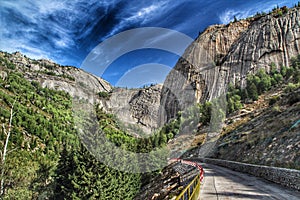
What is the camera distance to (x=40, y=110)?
5443 inches

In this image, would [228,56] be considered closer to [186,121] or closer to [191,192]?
[186,121]

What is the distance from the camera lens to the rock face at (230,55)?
10169 centimetres

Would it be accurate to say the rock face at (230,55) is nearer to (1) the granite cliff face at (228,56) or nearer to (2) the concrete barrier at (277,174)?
(1) the granite cliff face at (228,56)

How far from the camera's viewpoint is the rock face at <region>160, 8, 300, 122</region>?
102m

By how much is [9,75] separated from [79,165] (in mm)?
172611

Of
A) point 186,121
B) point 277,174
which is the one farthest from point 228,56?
point 277,174

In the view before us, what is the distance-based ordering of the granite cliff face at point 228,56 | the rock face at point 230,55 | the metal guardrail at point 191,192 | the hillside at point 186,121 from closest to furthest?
the metal guardrail at point 191,192 < the hillside at point 186,121 < the rock face at point 230,55 < the granite cliff face at point 228,56

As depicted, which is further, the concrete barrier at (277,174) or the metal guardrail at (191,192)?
the concrete barrier at (277,174)

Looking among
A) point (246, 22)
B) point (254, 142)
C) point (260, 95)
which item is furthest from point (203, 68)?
point (254, 142)

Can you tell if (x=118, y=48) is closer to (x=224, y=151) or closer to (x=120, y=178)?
(x=120, y=178)

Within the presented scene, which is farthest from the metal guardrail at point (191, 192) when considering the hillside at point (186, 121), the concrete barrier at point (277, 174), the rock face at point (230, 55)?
the rock face at point (230, 55)

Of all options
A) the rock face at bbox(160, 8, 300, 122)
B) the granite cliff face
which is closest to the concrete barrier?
the rock face at bbox(160, 8, 300, 122)

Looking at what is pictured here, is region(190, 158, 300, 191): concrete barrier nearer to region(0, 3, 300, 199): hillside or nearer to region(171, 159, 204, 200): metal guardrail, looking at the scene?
region(0, 3, 300, 199): hillside

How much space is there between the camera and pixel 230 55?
4609 inches
